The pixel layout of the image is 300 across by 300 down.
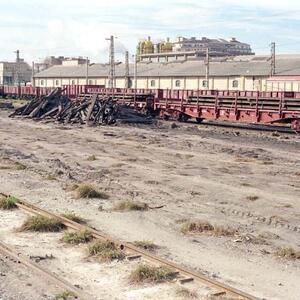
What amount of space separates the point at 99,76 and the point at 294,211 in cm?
8382

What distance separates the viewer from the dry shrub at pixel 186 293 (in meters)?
6.88

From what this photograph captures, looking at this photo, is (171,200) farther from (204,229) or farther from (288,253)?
(288,253)

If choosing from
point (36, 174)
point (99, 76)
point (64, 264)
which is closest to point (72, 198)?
point (36, 174)

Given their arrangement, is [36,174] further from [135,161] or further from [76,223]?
[76,223]

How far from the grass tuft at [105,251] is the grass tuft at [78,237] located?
44 cm

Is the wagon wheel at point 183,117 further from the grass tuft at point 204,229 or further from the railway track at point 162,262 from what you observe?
the grass tuft at point 204,229

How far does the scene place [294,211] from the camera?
40.4 ft

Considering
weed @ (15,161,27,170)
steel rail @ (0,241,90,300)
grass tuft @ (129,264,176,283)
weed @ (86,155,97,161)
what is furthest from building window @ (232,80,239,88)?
grass tuft @ (129,264,176,283)

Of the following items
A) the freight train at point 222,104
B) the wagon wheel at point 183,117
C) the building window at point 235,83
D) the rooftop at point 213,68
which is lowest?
the wagon wheel at point 183,117

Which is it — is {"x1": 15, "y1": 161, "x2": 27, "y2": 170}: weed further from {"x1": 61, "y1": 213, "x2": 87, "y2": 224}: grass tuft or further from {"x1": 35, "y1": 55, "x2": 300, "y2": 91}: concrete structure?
{"x1": 35, "y1": 55, "x2": 300, "y2": 91}: concrete structure

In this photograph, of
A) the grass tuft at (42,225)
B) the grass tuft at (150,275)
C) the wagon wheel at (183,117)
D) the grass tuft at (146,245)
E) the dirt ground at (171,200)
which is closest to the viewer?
the grass tuft at (150,275)

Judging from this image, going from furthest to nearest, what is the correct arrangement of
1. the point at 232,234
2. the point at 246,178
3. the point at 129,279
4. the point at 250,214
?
the point at 246,178
the point at 250,214
the point at 232,234
the point at 129,279

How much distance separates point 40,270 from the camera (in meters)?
7.76

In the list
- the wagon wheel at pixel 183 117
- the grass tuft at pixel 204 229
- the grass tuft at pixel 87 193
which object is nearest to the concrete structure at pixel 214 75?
the wagon wheel at pixel 183 117
